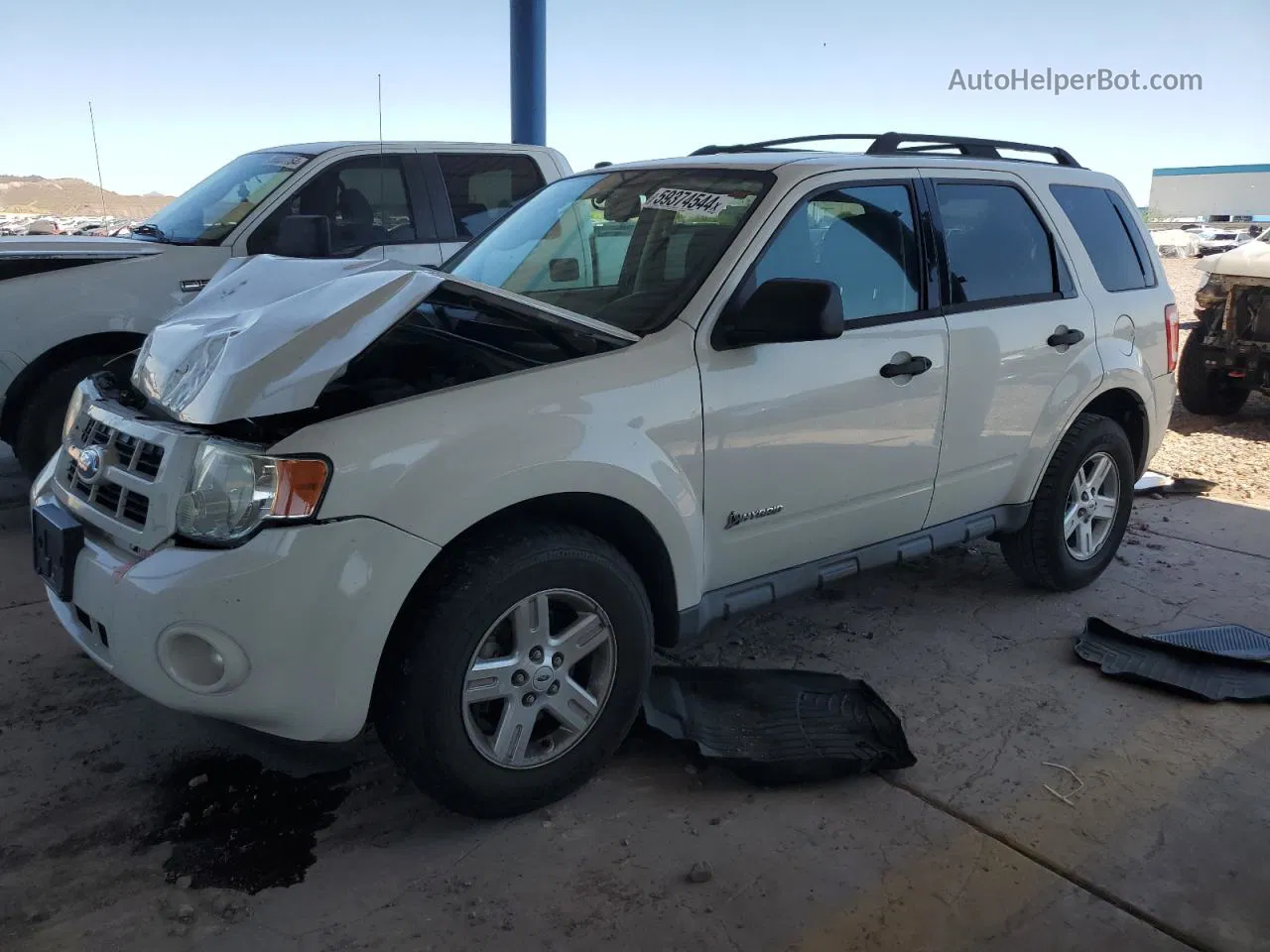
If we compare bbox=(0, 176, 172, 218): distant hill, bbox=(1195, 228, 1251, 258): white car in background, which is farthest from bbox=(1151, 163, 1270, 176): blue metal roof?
bbox=(0, 176, 172, 218): distant hill

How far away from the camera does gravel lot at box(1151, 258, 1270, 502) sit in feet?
22.2

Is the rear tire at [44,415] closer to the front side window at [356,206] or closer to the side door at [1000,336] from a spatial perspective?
the front side window at [356,206]

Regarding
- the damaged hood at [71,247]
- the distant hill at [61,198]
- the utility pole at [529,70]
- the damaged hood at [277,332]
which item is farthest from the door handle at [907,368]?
the distant hill at [61,198]

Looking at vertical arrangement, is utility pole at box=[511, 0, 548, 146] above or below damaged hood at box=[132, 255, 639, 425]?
A: above

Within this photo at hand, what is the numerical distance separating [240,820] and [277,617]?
841mm

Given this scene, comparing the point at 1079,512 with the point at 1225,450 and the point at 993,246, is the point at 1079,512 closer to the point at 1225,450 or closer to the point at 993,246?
the point at 993,246

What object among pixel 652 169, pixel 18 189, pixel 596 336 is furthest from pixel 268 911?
pixel 18 189

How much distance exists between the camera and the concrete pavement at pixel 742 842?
2.51m

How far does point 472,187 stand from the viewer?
6.79 m

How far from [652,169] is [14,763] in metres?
2.87

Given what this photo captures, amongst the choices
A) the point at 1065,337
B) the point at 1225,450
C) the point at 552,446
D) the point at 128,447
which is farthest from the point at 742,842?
the point at 1225,450

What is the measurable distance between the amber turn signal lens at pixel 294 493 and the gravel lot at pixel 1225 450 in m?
5.93

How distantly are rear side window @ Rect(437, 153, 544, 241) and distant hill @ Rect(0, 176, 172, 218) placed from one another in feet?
141

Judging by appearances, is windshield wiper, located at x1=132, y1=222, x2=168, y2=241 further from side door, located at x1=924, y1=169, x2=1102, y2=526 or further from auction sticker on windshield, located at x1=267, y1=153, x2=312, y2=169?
side door, located at x1=924, y1=169, x2=1102, y2=526
